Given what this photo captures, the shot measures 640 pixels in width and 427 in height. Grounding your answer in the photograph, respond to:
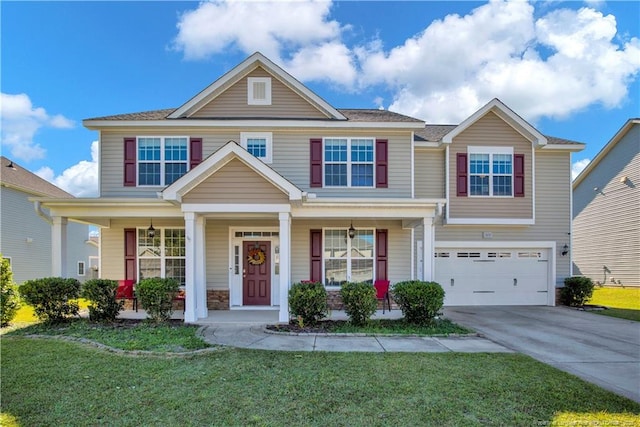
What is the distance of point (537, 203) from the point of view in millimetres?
12562

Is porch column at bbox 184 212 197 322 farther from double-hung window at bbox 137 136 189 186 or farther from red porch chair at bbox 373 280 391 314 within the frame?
red porch chair at bbox 373 280 391 314

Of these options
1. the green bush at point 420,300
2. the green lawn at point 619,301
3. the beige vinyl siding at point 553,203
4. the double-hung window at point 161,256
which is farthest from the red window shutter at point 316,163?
the green lawn at point 619,301

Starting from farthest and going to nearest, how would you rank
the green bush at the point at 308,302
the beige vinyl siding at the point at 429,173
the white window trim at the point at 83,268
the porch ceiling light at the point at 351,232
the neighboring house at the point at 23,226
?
the white window trim at the point at 83,268 < the neighboring house at the point at 23,226 < the beige vinyl siding at the point at 429,173 < the porch ceiling light at the point at 351,232 < the green bush at the point at 308,302

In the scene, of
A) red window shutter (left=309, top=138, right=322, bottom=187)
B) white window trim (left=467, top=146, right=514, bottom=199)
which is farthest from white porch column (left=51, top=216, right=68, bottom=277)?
white window trim (left=467, top=146, right=514, bottom=199)

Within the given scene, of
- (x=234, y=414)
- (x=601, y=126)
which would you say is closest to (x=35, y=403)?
(x=234, y=414)

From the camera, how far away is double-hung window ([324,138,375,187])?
11234 mm

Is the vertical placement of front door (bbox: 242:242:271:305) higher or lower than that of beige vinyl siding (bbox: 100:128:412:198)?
lower

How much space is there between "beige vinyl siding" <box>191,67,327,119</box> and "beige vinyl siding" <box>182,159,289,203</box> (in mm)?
3416

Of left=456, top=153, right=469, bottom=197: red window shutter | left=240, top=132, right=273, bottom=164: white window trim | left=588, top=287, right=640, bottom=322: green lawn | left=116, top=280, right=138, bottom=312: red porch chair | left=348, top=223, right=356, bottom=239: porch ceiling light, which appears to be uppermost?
left=240, top=132, right=273, bottom=164: white window trim

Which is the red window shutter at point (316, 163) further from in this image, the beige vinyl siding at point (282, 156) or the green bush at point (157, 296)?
the green bush at point (157, 296)

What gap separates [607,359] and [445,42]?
9995mm

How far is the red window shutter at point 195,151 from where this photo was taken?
11086 millimetres

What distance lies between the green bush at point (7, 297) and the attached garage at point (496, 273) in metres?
12.4

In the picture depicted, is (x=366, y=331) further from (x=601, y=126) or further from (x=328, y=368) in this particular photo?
(x=601, y=126)
